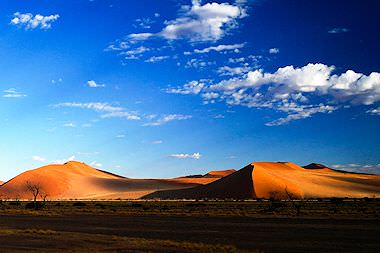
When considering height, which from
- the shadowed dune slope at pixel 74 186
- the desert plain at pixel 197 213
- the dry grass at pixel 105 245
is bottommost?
the dry grass at pixel 105 245

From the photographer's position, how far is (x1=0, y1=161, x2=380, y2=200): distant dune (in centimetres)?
12838

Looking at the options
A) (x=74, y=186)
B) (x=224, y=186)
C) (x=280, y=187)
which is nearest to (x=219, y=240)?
(x=280, y=187)

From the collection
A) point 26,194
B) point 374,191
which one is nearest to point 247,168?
point 374,191

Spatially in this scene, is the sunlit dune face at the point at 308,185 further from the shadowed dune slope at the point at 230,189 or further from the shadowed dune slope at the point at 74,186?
the shadowed dune slope at the point at 74,186

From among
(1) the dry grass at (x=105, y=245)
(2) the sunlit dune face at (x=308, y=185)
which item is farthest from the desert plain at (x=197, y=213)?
(2) the sunlit dune face at (x=308, y=185)

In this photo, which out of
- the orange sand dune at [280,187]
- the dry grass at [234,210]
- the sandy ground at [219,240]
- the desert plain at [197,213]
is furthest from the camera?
the orange sand dune at [280,187]

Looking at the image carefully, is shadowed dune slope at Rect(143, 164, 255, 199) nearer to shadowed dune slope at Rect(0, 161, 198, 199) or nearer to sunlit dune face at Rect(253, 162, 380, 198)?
sunlit dune face at Rect(253, 162, 380, 198)

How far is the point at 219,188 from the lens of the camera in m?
137

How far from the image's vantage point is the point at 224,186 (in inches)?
5349

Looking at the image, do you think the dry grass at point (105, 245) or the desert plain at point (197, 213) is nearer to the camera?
the dry grass at point (105, 245)

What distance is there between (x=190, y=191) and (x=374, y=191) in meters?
53.1

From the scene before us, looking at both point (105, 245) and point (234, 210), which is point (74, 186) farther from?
point (105, 245)

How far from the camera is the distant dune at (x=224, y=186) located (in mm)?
128375

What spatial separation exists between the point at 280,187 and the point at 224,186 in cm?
1576
